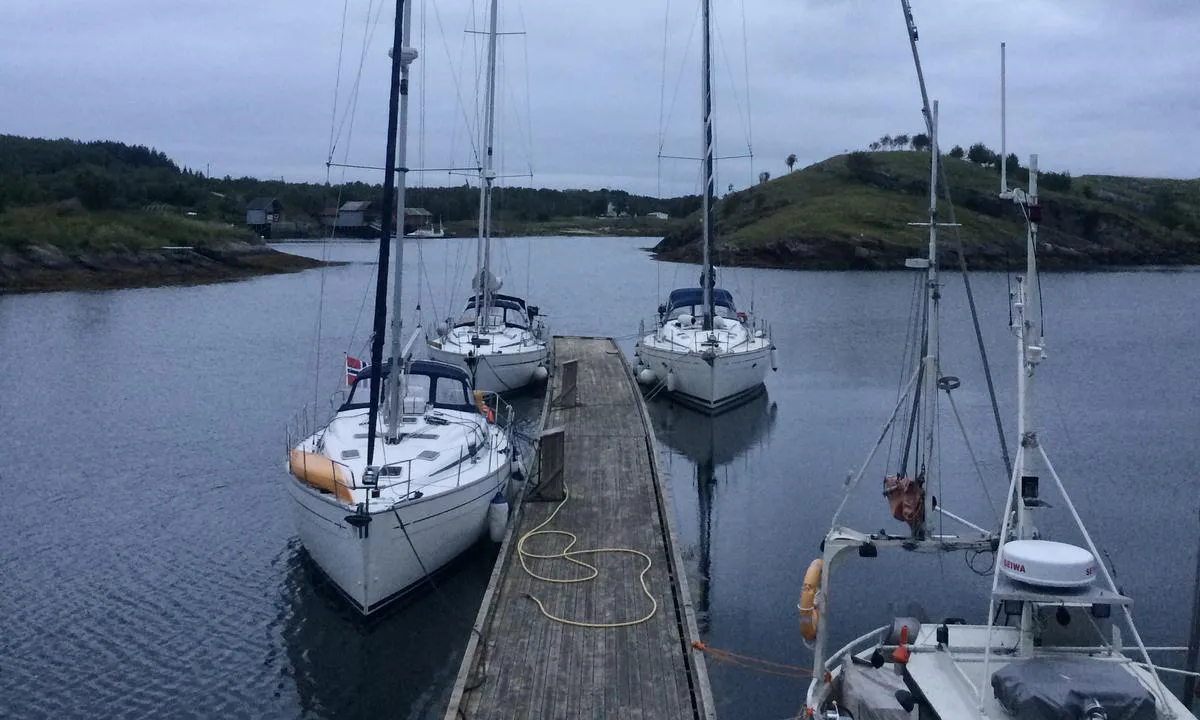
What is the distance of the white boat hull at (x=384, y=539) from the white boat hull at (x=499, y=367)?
16.1m

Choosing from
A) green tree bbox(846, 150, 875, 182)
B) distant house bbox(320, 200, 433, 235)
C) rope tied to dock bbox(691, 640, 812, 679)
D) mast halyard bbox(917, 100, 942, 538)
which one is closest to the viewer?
mast halyard bbox(917, 100, 942, 538)

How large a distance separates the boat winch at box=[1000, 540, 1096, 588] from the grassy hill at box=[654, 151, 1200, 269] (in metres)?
81.4

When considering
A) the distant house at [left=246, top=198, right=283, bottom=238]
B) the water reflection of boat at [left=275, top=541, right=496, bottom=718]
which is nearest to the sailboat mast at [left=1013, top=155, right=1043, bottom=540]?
the water reflection of boat at [left=275, top=541, right=496, bottom=718]

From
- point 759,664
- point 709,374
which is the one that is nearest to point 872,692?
point 759,664

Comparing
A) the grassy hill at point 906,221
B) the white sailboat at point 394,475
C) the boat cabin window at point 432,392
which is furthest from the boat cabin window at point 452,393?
the grassy hill at point 906,221

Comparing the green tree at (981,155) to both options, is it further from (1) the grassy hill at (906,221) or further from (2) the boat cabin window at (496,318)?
(2) the boat cabin window at (496,318)

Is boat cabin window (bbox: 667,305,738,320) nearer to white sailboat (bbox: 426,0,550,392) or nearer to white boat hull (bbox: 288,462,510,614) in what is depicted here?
white sailboat (bbox: 426,0,550,392)

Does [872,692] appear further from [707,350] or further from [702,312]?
[702,312]

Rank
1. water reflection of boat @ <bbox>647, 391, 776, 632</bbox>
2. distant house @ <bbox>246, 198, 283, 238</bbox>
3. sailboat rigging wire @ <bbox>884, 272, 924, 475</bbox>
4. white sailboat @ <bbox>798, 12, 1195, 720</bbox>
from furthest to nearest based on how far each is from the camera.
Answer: distant house @ <bbox>246, 198, 283, 238</bbox>, water reflection of boat @ <bbox>647, 391, 776, 632</bbox>, sailboat rigging wire @ <bbox>884, 272, 924, 475</bbox>, white sailboat @ <bbox>798, 12, 1195, 720</bbox>

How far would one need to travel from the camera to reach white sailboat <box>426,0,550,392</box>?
115 feet

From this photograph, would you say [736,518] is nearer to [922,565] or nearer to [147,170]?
[922,565]

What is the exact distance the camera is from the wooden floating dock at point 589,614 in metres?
12.4

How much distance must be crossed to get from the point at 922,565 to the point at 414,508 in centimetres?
968

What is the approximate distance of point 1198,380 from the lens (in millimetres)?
39688
